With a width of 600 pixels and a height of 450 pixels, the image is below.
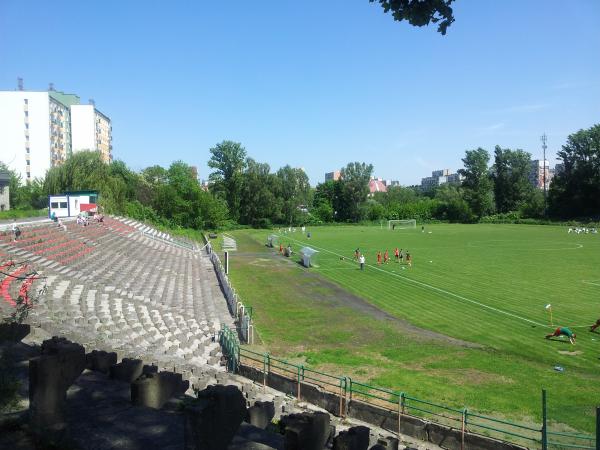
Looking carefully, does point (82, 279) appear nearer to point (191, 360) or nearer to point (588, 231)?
point (191, 360)

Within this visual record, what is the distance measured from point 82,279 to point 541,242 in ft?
185

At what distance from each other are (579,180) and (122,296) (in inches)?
4153

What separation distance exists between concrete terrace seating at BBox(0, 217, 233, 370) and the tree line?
3095 centimetres

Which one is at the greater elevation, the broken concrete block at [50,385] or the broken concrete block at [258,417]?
the broken concrete block at [50,385]

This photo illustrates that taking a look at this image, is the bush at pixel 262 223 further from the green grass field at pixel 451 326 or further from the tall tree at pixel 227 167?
the green grass field at pixel 451 326

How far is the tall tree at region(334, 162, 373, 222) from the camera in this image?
114188 millimetres

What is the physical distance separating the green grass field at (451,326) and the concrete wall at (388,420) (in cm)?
298

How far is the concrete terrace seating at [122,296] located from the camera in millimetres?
15076

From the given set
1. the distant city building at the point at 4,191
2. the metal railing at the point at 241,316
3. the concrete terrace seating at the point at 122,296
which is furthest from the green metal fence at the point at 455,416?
the distant city building at the point at 4,191

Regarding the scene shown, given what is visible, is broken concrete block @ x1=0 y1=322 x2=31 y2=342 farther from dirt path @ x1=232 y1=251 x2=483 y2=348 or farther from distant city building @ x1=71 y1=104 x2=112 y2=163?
distant city building @ x1=71 y1=104 x2=112 y2=163

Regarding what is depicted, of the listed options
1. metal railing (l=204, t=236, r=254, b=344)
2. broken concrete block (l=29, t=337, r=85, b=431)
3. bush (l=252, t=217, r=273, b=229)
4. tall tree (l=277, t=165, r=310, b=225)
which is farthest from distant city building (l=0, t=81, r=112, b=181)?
broken concrete block (l=29, t=337, r=85, b=431)

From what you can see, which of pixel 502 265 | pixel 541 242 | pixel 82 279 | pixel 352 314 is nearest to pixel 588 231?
pixel 541 242

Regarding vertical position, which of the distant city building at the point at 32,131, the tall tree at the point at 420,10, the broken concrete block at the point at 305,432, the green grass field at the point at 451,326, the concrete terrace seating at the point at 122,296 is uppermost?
the distant city building at the point at 32,131

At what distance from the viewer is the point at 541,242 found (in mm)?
61875
